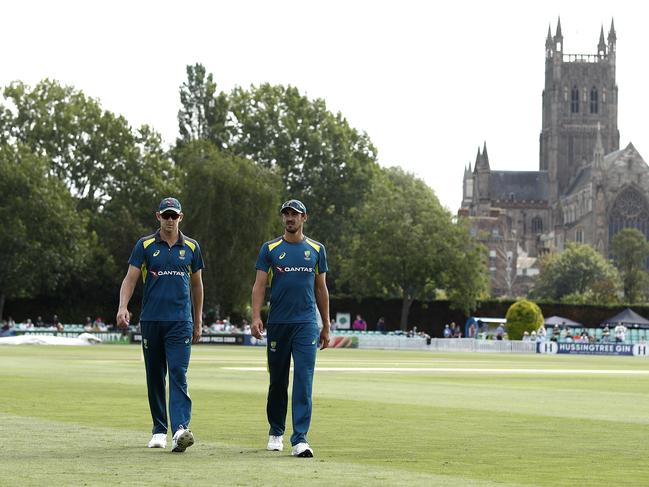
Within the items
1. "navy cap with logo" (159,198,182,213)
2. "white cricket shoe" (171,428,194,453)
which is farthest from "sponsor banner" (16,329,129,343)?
"white cricket shoe" (171,428,194,453)

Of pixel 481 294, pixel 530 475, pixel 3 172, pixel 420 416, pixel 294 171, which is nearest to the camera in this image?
pixel 530 475

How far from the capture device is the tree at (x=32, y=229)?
82688 millimetres

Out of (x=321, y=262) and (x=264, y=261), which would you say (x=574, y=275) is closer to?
(x=321, y=262)

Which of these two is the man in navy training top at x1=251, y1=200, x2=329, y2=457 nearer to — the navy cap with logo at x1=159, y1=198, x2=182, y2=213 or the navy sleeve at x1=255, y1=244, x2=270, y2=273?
the navy sleeve at x1=255, y1=244, x2=270, y2=273

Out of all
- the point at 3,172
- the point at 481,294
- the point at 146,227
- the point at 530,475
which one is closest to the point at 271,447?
the point at 530,475

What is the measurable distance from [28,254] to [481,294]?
104 ft

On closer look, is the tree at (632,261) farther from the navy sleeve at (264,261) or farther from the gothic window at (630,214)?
the navy sleeve at (264,261)

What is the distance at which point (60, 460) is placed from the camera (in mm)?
11227

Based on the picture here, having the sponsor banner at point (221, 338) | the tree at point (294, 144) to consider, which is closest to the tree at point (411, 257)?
the tree at point (294, 144)

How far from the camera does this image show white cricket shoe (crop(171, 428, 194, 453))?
472 inches

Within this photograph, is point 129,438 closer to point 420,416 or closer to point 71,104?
point 420,416

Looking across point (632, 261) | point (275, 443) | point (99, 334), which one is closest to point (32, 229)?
point (99, 334)

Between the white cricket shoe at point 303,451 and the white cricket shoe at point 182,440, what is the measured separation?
0.86 meters

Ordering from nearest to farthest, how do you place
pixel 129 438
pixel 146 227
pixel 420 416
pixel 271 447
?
pixel 271 447
pixel 129 438
pixel 420 416
pixel 146 227
